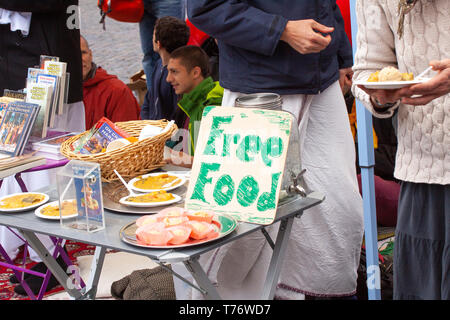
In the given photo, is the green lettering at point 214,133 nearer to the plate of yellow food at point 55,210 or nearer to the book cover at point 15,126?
the plate of yellow food at point 55,210

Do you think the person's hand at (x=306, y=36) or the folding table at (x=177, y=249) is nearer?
the folding table at (x=177, y=249)

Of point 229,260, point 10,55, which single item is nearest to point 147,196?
point 229,260

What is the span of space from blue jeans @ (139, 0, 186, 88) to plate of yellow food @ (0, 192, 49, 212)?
8.71 feet

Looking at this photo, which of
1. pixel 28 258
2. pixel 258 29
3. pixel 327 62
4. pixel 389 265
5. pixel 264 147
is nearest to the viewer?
pixel 264 147

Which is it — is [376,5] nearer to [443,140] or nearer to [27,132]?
[443,140]

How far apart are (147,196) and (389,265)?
4.25ft

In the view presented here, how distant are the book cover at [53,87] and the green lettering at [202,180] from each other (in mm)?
1141

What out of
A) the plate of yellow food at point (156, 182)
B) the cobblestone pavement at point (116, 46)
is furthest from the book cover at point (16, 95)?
the cobblestone pavement at point (116, 46)

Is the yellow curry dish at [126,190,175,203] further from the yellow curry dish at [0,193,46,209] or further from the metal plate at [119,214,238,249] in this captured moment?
the yellow curry dish at [0,193,46,209]

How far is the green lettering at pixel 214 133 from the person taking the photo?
200 centimetres

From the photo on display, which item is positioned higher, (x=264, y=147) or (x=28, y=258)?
(x=264, y=147)

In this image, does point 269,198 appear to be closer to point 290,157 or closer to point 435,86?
point 290,157

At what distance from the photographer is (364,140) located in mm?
2396

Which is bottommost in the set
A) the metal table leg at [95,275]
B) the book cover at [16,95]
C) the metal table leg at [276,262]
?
the metal table leg at [95,275]
